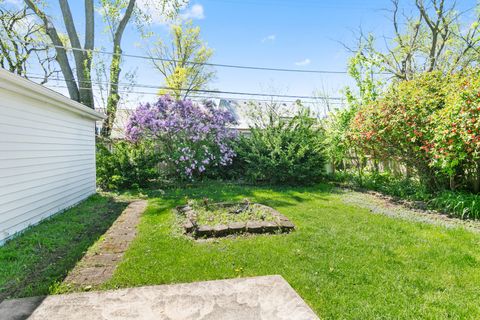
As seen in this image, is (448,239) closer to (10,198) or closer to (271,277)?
(271,277)

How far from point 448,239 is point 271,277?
2922 mm

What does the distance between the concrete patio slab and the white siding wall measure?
7.61ft

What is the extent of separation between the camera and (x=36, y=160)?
5.11 meters

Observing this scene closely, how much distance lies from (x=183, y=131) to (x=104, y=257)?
19.9 feet

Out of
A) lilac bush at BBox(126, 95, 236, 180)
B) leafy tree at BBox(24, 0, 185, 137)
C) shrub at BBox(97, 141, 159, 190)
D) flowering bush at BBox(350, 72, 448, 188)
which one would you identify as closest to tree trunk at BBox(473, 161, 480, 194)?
flowering bush at BBox(350, 72, 448, 188)

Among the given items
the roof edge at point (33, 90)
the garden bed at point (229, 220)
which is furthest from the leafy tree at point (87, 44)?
the garden bed at point (229, 220)

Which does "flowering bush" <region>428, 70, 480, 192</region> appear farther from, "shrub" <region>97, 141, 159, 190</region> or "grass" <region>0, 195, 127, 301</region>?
"shrub" <region>97, 141, 159, 190</region>

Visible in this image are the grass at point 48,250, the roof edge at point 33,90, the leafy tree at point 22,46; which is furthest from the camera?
the leafy tree at point 22,46

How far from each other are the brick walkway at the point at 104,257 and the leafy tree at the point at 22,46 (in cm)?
1108

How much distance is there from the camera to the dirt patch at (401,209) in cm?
509

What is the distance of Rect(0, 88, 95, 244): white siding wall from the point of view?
4.25 m

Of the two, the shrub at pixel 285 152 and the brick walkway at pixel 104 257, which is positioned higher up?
the shrub at pixel 285 152

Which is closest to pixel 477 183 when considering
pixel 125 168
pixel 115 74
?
pixel 125 168

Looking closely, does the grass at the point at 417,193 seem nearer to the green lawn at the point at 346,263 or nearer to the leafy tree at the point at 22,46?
the green lawn at the point at 346,263
